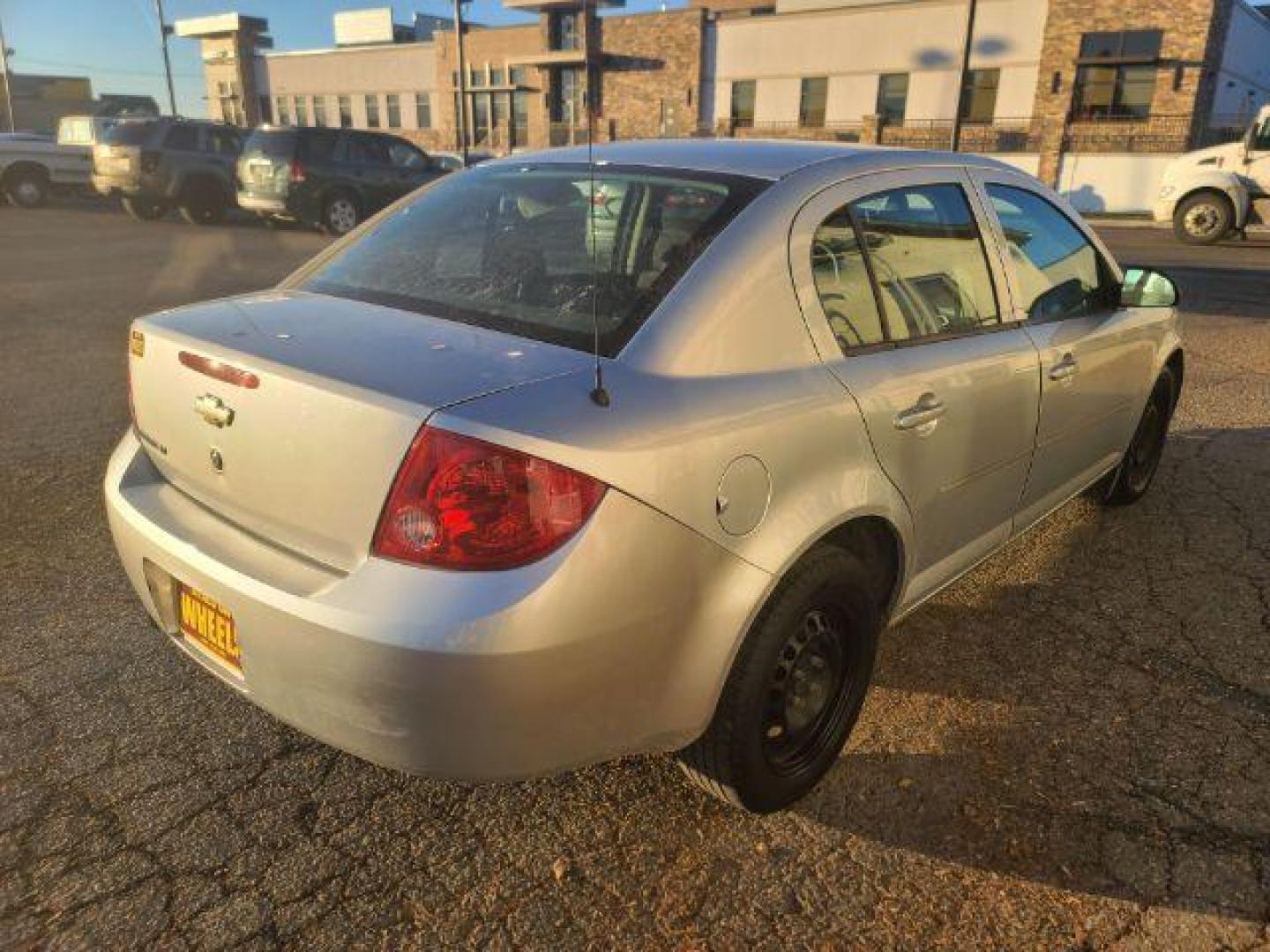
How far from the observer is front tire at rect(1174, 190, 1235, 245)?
17.4 meters

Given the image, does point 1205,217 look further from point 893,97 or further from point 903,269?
point 893,97

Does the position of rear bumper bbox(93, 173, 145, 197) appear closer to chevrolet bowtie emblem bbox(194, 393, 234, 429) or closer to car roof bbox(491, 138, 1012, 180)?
car roof bbox(491, 138, 1012, 180)

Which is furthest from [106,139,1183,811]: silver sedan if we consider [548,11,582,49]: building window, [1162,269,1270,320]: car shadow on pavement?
[548,11,582,49]: building window

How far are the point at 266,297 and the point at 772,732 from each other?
178 centimetres

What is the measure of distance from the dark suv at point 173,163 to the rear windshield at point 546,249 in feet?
55.8

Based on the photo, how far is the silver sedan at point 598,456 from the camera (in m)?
1.72

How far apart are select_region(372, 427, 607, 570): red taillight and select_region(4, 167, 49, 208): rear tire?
23.9 metres

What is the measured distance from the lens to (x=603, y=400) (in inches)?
71.1

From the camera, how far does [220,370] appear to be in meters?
2.08

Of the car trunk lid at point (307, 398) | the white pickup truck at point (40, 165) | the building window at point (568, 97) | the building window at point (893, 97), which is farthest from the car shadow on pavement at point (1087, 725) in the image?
the building window at point (568, 97)

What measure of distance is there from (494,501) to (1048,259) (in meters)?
2.50

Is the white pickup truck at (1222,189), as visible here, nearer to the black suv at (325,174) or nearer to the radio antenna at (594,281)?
the black suv at (325,174)

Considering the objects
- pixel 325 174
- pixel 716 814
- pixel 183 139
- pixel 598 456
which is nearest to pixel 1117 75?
pixel 325 174

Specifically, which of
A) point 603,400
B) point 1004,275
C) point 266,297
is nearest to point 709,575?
point 603,400
